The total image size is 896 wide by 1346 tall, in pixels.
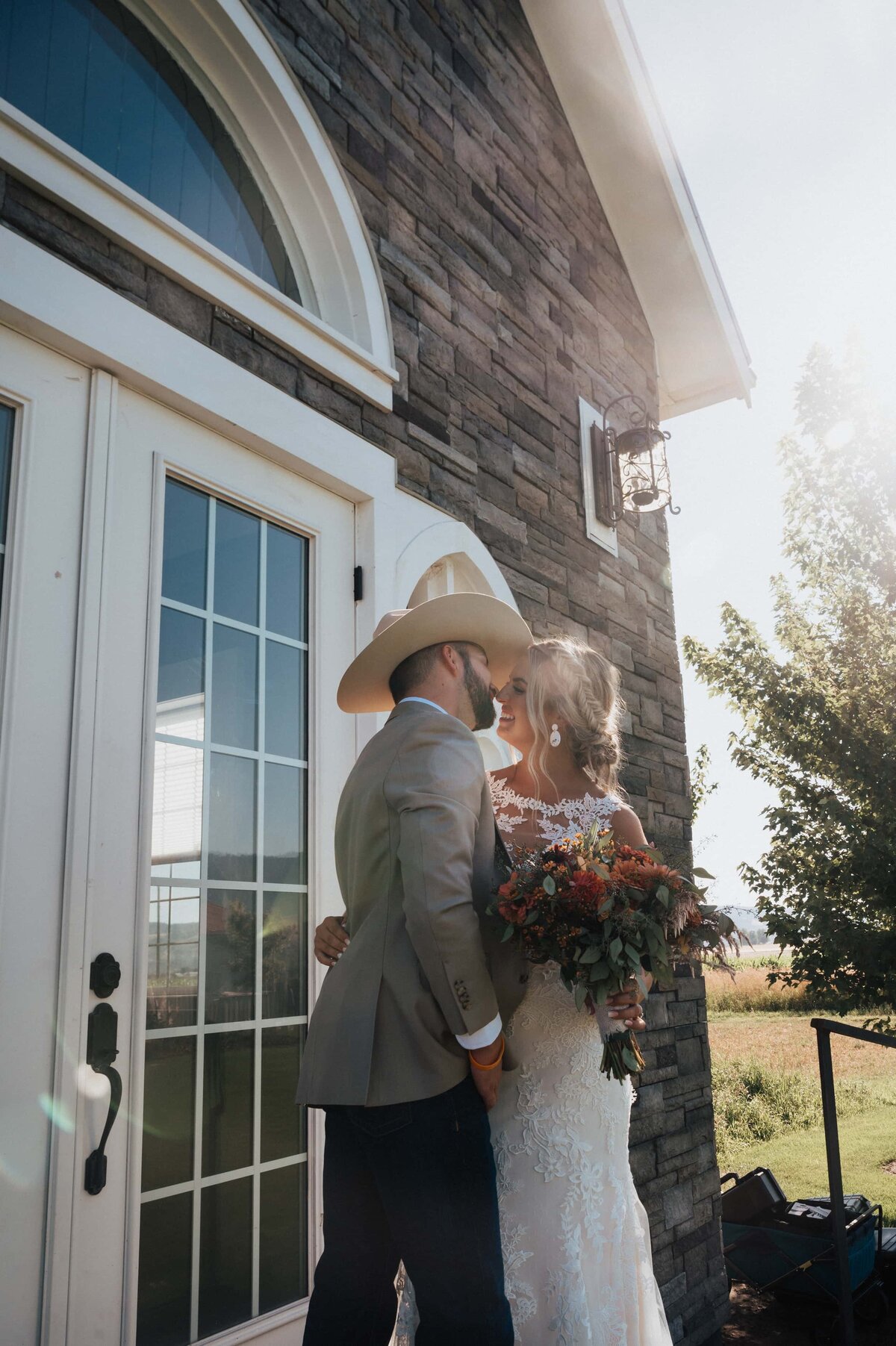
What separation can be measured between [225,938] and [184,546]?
114 centimetres

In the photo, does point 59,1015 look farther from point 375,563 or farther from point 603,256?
point 603,256

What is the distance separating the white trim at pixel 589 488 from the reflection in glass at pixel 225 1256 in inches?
140

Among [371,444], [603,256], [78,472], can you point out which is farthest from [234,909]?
[603,256]

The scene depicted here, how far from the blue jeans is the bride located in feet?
1.00

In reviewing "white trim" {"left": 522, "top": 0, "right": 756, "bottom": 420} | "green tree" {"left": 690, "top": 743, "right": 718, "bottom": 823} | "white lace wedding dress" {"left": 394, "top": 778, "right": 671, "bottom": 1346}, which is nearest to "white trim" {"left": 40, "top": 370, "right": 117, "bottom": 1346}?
"white lace wedding dress" {"left": 394, "top": 778, "right": 671, "bottom": 1346}

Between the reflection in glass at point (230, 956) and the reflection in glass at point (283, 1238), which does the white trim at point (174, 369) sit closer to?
the reflection in glass at point (230, 956)

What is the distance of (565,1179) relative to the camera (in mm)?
2158

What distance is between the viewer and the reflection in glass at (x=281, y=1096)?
2.71 m

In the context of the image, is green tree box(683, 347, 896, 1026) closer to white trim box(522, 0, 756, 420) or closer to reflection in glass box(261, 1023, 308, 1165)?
white trim box(522, 0, 756, 420)

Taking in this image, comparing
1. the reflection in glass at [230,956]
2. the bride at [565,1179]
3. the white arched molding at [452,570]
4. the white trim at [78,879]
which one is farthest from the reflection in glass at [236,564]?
the bride at [565,1179]

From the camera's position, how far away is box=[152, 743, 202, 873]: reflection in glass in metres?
2.61

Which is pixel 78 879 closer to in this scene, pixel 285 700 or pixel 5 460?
pixel 285 700

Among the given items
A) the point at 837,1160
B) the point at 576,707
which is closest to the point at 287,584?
the point at 576,707

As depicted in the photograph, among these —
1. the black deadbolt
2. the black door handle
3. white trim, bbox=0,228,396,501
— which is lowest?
the black door handle
